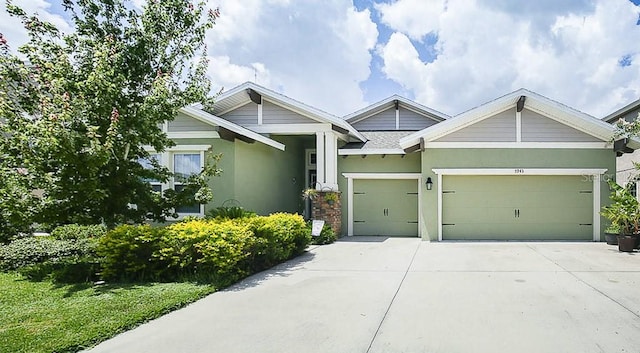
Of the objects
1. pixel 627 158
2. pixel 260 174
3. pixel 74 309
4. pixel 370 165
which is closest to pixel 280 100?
pixel 260 174

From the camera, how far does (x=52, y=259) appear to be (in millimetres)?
9531

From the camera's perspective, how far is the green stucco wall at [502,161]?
1301cm

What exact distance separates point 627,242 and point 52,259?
569 inches

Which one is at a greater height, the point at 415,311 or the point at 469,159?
the point at 469,159

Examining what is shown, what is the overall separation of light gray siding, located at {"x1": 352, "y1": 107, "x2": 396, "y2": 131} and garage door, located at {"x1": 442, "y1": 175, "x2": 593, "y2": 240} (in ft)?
18.1

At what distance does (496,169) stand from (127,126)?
10.7 meters

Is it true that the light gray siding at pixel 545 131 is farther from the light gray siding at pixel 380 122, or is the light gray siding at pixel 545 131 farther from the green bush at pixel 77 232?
the green bush at pixel 77 232

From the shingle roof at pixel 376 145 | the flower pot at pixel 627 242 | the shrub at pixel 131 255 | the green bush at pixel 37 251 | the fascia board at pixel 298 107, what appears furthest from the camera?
the shingle roof at pixel 376 145

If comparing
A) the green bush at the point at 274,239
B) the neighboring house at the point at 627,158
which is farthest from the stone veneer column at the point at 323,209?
the neighboring house at the point at 627,158

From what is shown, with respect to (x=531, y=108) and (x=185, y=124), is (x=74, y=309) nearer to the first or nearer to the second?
(x=185, y=124)

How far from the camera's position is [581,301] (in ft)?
20.2

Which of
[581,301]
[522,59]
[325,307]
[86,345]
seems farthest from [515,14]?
[86,345]

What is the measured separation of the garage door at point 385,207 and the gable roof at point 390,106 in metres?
4.22

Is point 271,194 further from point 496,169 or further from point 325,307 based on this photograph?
point 325,307
